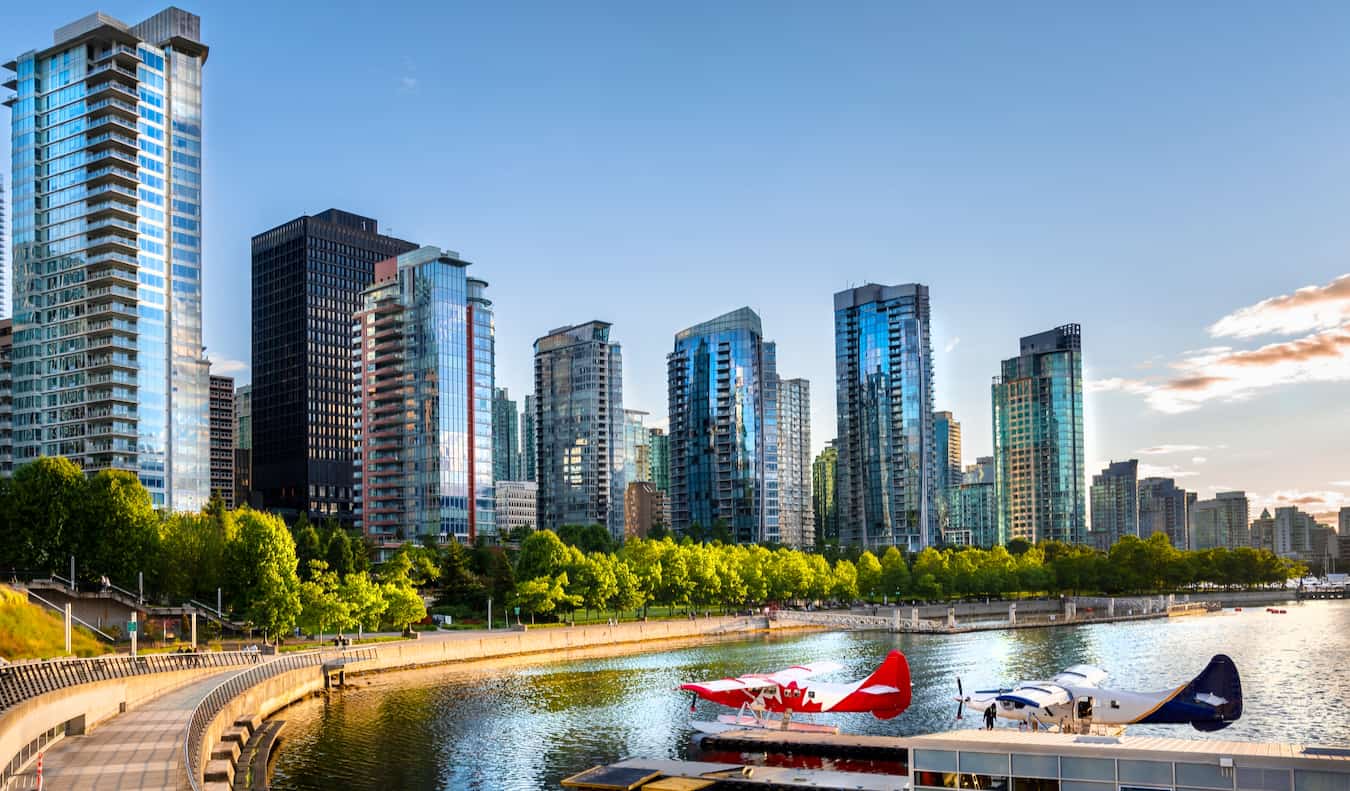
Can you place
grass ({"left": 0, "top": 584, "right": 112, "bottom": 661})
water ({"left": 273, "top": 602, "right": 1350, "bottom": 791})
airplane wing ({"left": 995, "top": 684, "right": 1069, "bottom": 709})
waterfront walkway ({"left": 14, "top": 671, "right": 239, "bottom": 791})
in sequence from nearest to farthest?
waterfront walkway ({"left": 14, "top": 671, "right": 239, "bottom": 791})
water ({"left": 273, "top": 602, "right": 1350, "bottom": 791})
airplane wing ({"left": 995, "top": 684, "right": 1069, "bottom": 709})
grass ({"left": 0, "top": 584, "right": 112, "bottom": 661})

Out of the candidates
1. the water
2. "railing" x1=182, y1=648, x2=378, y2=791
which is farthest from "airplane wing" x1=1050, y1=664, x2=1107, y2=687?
"railing" x1=182, y1=648, x2=378, y2=791

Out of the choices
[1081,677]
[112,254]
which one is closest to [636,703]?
[1081,677]

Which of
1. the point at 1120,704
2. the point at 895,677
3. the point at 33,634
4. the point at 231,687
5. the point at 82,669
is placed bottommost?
the point at 1120,704

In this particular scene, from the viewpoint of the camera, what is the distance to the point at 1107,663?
126 meters

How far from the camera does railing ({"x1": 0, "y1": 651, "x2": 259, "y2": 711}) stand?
6156 centimetres

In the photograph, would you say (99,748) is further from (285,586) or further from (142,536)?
(142,536)

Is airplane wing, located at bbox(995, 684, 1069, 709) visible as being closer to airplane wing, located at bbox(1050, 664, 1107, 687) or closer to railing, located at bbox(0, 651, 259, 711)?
airplane wing, located at bbox(1050, 664, 1107, 687)

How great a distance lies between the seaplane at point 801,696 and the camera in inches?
2972

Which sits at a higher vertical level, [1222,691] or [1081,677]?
[1222,691]

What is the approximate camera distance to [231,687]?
79812 millimetres

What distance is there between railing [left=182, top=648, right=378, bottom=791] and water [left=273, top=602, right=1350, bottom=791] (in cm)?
427

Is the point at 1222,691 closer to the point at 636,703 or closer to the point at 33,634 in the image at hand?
the point at 636,703

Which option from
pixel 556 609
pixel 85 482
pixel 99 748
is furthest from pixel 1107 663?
pixel 85 482

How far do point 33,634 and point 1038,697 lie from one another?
78414 millimetres
